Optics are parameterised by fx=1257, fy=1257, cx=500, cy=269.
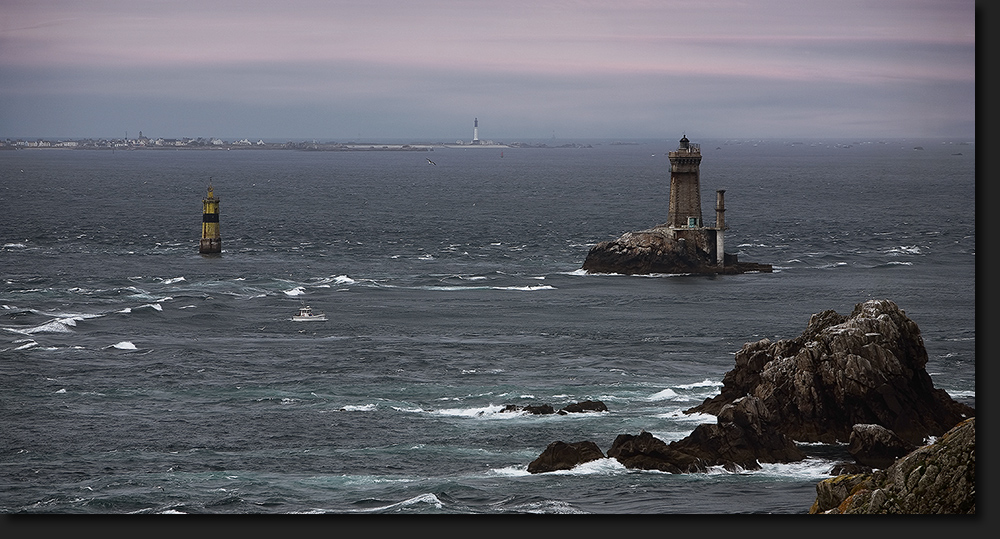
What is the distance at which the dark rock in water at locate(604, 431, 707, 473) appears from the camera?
38.2 meters

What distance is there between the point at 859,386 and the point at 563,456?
1124 centimetres

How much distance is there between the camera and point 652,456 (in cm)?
3850

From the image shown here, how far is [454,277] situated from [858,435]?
4789 centimetres

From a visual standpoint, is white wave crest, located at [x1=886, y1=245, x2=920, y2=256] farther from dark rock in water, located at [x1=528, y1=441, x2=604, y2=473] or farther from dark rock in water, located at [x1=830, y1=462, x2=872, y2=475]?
dark rock in water, located at [x1=528, y1=441, x2=604, y2=473]

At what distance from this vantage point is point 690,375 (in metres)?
52.7

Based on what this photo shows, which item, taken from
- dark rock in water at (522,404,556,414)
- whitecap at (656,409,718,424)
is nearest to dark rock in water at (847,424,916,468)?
whitecap at (656,409,718,424)

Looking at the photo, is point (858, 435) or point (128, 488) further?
point (858, 435)

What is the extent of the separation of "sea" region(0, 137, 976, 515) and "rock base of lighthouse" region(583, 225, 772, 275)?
192 centimetres

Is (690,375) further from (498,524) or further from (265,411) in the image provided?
(498,524)

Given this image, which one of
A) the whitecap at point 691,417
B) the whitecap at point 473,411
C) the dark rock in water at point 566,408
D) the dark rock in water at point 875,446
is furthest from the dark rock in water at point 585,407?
the dark rock in water at point 875,446

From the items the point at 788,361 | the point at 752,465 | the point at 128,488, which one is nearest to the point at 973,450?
the point at 752,465

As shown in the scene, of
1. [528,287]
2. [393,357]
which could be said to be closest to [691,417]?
[393,357]

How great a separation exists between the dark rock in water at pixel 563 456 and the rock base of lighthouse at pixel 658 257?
49354mm

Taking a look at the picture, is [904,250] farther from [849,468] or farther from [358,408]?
[849,468]
